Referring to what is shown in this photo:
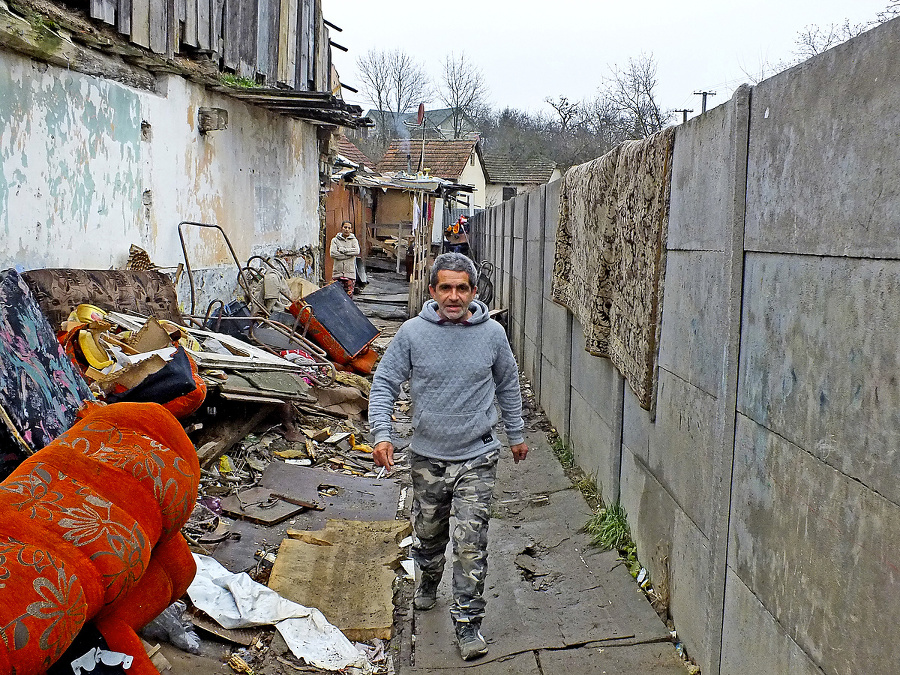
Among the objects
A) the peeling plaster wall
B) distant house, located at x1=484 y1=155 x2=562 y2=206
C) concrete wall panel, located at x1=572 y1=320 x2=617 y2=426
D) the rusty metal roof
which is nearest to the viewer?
concrete wall panel, located at x1=572 y1=320 x2=617 y2=426

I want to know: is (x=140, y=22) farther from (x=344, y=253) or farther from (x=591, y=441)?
(x=344, y=253)

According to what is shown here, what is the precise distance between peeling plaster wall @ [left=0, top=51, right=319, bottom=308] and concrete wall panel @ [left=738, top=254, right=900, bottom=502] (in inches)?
212

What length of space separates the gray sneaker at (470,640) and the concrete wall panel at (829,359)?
5.89ft

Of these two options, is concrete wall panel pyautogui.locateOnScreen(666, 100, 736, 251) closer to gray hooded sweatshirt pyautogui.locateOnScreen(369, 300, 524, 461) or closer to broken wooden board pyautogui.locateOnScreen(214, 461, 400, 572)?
gray hooded sweatshirt pyautogui.locateOnScreen(369, 300, 524, 461)

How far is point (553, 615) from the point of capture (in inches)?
165

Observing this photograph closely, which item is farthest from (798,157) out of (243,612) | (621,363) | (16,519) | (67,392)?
(67,392)

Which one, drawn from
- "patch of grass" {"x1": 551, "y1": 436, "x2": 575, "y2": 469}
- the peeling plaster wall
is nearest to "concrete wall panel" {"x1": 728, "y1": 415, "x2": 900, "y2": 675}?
"patch of grass" {"x1": 551, "y1": 436, "x2": 575, "y2": 469}

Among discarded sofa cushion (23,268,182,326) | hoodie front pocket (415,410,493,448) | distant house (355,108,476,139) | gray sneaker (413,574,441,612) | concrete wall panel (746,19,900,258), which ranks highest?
distant house (355,108,476,139)

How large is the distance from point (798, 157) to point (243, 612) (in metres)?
3.28

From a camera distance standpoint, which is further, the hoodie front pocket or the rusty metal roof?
the rusty metal roof

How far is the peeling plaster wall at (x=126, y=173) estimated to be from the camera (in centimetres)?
608

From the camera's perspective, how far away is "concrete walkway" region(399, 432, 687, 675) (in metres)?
3.71

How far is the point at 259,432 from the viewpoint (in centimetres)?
719

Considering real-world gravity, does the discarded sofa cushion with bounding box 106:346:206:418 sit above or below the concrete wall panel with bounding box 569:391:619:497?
above
